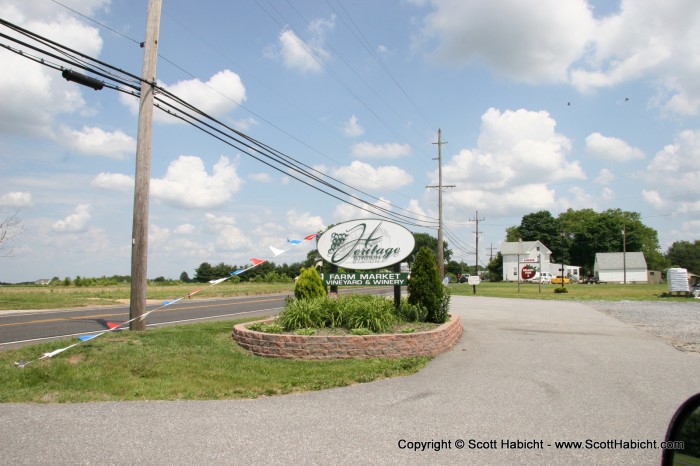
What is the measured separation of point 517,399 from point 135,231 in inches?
330

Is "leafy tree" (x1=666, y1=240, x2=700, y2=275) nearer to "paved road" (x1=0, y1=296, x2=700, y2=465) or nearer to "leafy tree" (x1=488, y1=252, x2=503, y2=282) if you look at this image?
"leafy tree" (x1=488, y1=252, x2=503, y2=282)

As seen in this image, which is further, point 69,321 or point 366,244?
point 69,321

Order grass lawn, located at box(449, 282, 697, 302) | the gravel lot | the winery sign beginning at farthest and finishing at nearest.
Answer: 1. grass lawn, located at box(449, 282, 697, 302)
2. the winery sign
3. the gravel lot

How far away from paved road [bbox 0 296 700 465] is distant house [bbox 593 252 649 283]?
295ft

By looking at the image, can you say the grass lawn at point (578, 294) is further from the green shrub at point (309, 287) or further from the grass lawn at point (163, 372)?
the grass lawn at point (163, 372)

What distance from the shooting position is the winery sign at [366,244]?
12859mm

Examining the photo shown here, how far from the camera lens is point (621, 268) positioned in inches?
3489

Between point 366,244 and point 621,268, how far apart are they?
292 feet

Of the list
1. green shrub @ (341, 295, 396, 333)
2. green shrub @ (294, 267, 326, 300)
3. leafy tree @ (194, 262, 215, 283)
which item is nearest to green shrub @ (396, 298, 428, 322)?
green shrub @ (341, 295, 396, 333)

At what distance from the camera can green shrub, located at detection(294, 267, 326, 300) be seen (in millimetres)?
12117

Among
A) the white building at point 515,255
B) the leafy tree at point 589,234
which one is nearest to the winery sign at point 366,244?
the white building at point 515,255

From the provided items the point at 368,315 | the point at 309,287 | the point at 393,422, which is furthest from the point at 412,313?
the point at 393,422

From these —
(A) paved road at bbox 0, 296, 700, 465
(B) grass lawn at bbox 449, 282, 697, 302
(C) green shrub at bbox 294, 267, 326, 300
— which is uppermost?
(C) green shrub at bbox 294, 267, 326, 300

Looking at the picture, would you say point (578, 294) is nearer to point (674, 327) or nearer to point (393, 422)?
point (674, 327)
